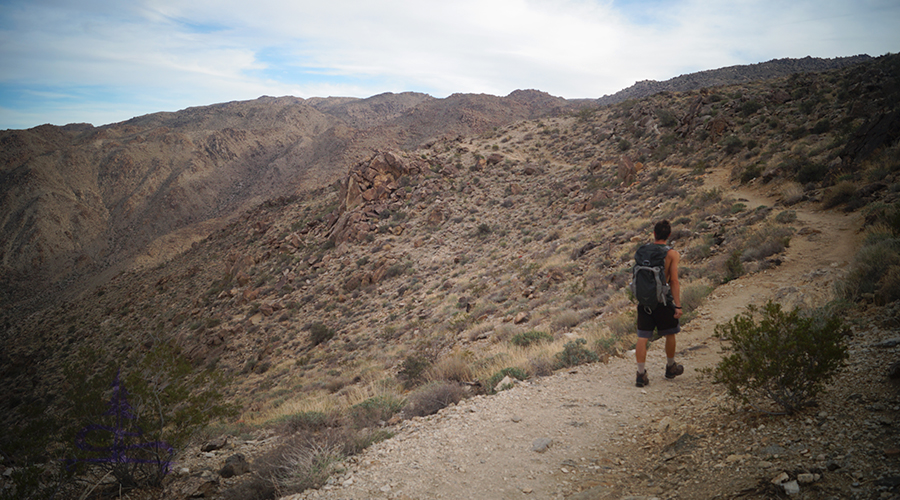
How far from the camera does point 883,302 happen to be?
15.5 ft

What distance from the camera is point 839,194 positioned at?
9688mm

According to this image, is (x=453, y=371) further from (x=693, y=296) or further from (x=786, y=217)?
(x=786, y=217)

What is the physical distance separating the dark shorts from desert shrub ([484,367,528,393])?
1.97 m

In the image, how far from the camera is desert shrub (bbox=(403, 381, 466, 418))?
5.55 meters

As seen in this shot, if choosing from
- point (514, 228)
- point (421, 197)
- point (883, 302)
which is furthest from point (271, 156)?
point (883, 302)

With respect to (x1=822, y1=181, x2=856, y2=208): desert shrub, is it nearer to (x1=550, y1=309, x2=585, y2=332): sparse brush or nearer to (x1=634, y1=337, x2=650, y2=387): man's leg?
(x1=550, y1=309, x2=585, y2=332): sparse brush

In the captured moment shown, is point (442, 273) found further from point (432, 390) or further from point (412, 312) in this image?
point (432, 390)

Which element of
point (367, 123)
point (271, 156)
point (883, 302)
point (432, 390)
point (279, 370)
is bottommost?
point (279, 370)

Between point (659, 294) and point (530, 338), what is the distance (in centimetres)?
376

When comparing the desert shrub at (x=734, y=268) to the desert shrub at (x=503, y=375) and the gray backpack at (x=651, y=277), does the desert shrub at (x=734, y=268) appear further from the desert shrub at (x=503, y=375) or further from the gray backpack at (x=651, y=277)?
the desert shrub at (x=503, y=375)

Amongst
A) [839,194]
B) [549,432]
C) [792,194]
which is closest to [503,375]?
[549,432]

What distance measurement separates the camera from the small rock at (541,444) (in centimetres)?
389

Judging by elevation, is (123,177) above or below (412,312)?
above

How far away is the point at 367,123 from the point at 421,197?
280 ft
